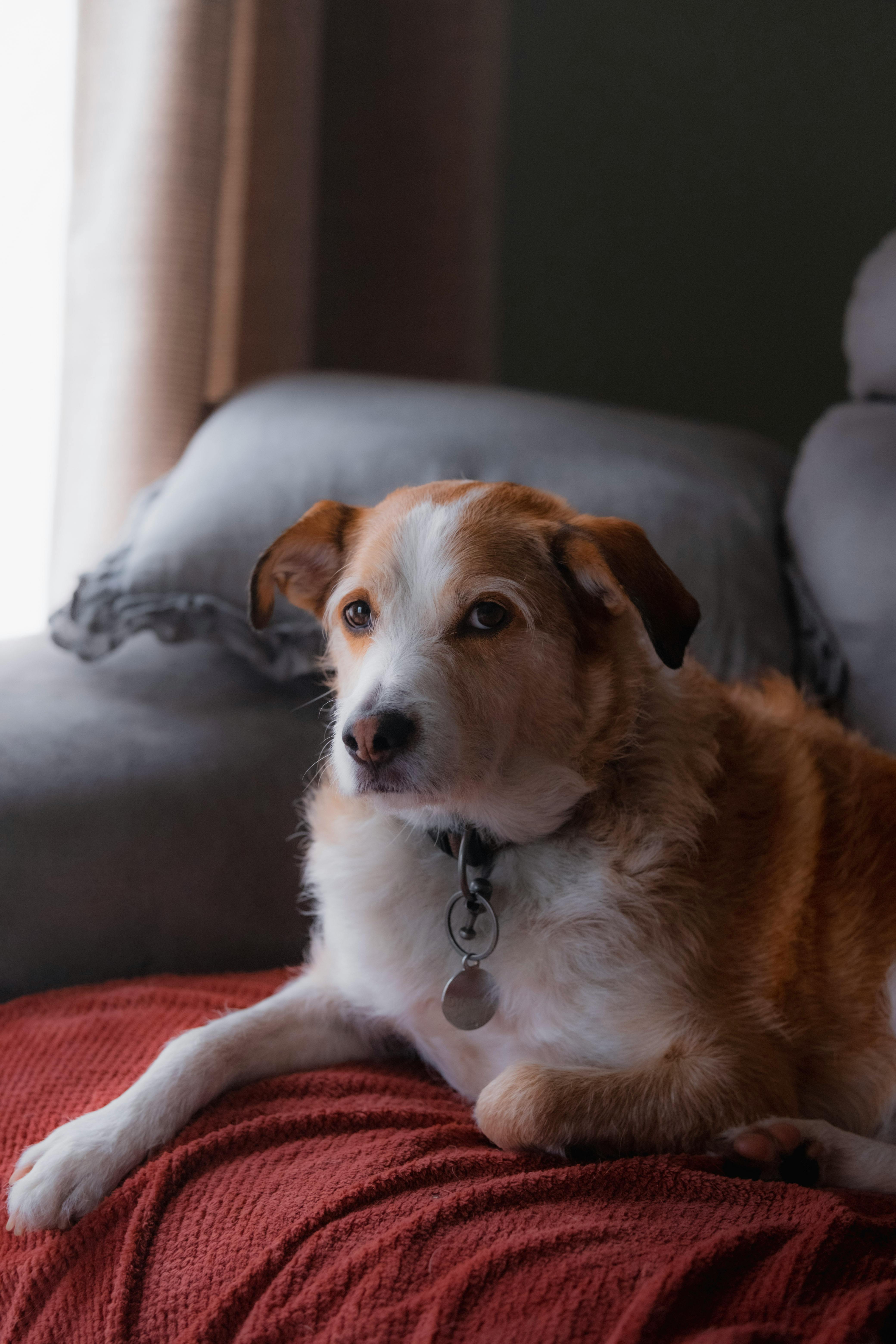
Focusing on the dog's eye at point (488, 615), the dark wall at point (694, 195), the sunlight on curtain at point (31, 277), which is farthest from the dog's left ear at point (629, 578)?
the dark wall at point (694, 195)

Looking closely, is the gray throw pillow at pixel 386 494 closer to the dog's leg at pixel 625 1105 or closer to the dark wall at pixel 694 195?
the dog's leg at pixel 625 1105

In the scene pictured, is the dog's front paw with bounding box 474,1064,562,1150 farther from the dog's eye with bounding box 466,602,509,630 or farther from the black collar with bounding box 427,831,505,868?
the dog's eye with bounding box 466,602,509,630

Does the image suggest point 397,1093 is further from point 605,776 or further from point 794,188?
point 794,188

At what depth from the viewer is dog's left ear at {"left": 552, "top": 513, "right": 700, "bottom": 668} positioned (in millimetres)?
1252

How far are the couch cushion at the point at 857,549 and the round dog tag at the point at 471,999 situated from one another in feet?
3.07

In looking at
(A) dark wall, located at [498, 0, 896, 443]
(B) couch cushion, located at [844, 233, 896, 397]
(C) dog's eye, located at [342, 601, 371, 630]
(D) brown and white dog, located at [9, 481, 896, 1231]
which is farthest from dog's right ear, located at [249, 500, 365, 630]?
(A) dark wall, located at [498, 0, 896, 443]

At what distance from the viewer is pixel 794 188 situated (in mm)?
3553

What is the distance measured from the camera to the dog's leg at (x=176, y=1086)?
112 centimetres

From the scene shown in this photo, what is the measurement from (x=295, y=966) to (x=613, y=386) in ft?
8.48

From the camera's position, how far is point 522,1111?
119 centimetres

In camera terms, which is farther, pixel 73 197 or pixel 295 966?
pixel 73 197

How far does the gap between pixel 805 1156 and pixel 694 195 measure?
3275 millimetres

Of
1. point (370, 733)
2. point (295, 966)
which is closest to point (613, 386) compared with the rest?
point (295, 966)

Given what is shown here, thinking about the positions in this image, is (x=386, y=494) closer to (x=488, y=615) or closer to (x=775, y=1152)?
(x=488, y=615)
